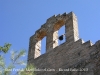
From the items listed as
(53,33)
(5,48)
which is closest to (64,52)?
(53,33)

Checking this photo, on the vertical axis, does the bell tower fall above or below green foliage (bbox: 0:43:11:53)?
above

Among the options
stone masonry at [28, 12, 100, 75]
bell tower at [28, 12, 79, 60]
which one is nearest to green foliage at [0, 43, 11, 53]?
stone masonry at [28, 12, 100, 75]

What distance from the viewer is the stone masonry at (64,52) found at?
8.03 m

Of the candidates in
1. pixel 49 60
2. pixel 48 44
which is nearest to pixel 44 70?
pixel 49 60

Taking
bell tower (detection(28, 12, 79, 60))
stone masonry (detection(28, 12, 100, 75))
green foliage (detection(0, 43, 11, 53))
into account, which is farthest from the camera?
bell tower (detection(28, 12, 79, 60))

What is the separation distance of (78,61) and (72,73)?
20.7 inches

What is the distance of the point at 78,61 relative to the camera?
27.8ft

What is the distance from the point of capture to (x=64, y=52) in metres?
9.09

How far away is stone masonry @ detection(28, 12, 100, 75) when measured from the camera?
8.03m

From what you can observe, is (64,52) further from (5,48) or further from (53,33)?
(5,48)

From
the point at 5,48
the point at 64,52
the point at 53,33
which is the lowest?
the point at 5,48

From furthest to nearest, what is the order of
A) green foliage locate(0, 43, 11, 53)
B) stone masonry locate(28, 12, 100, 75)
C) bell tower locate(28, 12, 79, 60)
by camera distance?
bell tower locate(28, 12, 79, 60), stone masonry locate(28, 12, 100, 75), green foliage locate(0, 43, 11, 53)

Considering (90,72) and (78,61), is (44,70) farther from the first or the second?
(90,72)

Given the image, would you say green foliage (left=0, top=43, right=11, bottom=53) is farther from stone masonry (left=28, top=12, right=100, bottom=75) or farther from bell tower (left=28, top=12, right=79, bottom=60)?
bell tower (left=28, top=12, right=79, bottom=60)
